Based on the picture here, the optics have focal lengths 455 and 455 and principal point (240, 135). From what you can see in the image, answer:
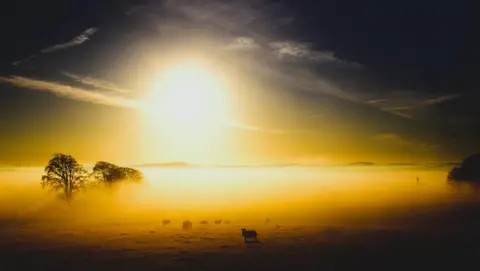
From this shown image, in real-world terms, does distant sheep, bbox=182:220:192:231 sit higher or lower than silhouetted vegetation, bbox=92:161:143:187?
lower

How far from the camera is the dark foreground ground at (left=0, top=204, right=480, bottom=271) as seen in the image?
1590 inches

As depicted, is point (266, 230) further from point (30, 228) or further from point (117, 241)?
point (30, 228)

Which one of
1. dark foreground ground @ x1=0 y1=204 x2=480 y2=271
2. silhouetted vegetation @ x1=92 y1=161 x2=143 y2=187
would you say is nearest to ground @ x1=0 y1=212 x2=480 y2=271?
dark foreground ground @ x1=0 y1=204 x2=480 y2=271

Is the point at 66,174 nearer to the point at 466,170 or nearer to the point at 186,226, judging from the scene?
the point at 186,226

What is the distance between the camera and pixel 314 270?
3803 centimetres

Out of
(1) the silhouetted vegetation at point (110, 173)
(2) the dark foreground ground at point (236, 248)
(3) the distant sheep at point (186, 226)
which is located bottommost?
(2) the dark foreground ground at point (236, 248)

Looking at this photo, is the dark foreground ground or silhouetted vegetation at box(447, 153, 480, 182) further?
silhouetted vegetation at box(447, 153, 480, 182)

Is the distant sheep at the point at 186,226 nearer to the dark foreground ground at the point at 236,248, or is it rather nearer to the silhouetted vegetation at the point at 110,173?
the dark foreground ground at the point at 236,248

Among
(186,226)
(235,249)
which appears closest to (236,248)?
(235,249)

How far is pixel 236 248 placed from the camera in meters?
48.9

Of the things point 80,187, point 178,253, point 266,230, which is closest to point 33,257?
point 178,253

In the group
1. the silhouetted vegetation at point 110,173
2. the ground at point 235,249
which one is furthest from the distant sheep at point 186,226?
the silhouetted vegetation at point 110,173

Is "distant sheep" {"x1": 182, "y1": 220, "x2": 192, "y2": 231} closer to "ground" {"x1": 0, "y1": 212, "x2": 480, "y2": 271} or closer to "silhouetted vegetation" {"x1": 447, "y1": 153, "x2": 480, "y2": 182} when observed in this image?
"ground" {"x1": 0, "y1": 212, "x2": 480, "y2": 271}

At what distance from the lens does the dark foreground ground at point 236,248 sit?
132 ft
